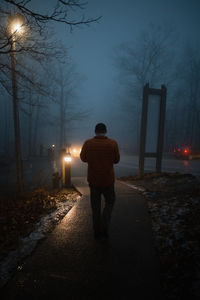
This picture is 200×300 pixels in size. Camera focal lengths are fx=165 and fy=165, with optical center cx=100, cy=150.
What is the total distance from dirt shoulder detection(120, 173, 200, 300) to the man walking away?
41.3 inches

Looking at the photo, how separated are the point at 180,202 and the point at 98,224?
8.78 ft

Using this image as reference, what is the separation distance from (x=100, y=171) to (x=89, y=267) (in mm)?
1462

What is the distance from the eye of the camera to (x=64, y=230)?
11.3 ft

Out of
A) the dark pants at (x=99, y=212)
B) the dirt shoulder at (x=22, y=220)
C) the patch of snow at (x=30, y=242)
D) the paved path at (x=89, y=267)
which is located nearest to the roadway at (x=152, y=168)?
the dirt shoulder at (x=22, y=220)

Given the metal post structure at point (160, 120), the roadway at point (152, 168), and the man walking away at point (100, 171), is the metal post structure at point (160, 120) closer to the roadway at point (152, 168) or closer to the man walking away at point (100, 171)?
the roadway at point (152, 168)

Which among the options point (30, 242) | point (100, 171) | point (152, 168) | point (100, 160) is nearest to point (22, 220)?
point (30, 242)

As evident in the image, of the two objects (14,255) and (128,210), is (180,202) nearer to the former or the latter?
(128,210)

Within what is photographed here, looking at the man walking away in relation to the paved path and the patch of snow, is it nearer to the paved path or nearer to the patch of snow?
the paved path

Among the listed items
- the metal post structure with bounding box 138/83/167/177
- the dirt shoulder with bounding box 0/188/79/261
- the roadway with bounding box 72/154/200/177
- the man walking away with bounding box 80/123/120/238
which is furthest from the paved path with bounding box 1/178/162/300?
the roadway with bounding box 72/154/200/177

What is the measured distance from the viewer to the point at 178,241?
286 centimetres

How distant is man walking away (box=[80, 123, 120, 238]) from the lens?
3045mm

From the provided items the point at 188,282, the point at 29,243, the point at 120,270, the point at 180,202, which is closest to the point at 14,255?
the point at 29,243

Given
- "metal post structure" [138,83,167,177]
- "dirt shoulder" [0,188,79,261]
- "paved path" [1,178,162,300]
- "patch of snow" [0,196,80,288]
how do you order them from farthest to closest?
"metal post structure" [138,83,167,177]
"dirt shoulder" [0,188,79,261]
"patch of snow" [0,196,80,288]
"paved path" [1,178,162,300]

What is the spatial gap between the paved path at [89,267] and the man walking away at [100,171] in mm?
381
